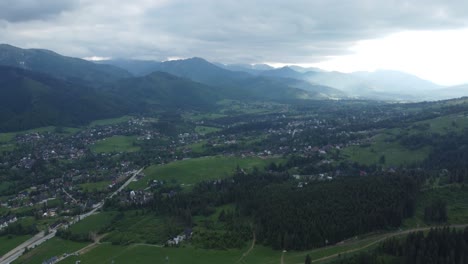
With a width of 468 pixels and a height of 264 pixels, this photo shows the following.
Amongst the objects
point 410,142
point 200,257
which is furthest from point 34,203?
point 410,142

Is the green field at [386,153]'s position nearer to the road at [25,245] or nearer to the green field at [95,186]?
the green field at [95,186]

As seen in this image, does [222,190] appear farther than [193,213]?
Yes

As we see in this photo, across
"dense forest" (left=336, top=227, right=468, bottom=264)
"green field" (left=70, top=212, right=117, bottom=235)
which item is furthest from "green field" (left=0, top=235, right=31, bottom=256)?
"dense forest" (left=336, top=227, right=468, bottom=264)

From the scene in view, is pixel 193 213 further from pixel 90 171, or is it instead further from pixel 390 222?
pixel 90 171

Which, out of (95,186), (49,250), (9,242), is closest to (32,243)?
(9,242)

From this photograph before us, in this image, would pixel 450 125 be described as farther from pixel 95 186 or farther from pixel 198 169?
pixel 95 186

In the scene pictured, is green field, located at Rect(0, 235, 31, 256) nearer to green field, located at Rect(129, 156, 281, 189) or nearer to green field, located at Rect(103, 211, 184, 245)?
green field, located at Rect(103, 211, 184, 245)
